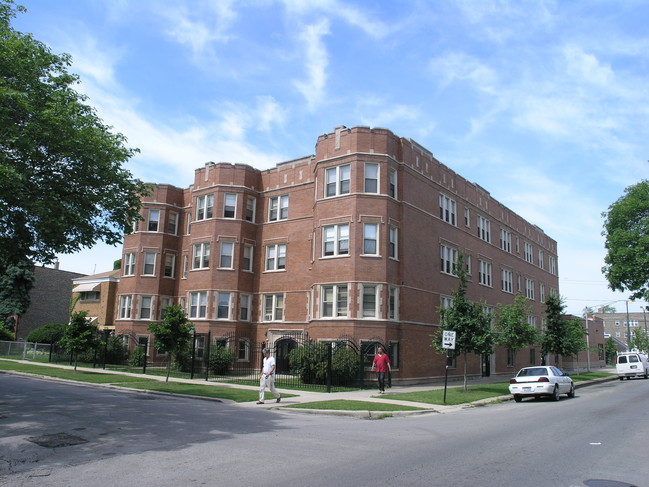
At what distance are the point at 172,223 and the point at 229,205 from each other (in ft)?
23.6

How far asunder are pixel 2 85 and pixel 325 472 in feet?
40.8

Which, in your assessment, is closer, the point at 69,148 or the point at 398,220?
the point at 69,148

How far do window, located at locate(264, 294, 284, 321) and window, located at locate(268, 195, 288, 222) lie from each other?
16.4 ft

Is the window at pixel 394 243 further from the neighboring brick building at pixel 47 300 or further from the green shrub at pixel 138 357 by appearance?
the neighboring brick building at pixel 47 300

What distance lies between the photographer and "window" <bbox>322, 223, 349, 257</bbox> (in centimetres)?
2656

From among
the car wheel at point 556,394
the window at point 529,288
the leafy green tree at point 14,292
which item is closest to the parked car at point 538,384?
the car wheel at point 556,394

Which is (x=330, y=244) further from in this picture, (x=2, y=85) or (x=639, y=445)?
(x=639, y=445)

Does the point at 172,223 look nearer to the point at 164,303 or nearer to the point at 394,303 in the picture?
the point at 164,303

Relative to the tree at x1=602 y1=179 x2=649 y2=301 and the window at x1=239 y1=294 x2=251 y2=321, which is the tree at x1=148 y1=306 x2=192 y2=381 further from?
the tree at x1=602 y1=179 x2=649 y2=301

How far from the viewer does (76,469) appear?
7.62 meters

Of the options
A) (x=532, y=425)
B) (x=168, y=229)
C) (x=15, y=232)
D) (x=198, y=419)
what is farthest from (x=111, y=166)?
(x=168, y=229)

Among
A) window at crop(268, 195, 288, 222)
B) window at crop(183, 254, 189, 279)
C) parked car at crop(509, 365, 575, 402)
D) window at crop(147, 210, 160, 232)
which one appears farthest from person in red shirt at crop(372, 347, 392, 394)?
window at crop(147, 210, 160, 232)

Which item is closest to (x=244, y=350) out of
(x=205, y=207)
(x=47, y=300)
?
(x=205, y=207)

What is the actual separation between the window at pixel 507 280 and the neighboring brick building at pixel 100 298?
32.4 meters
